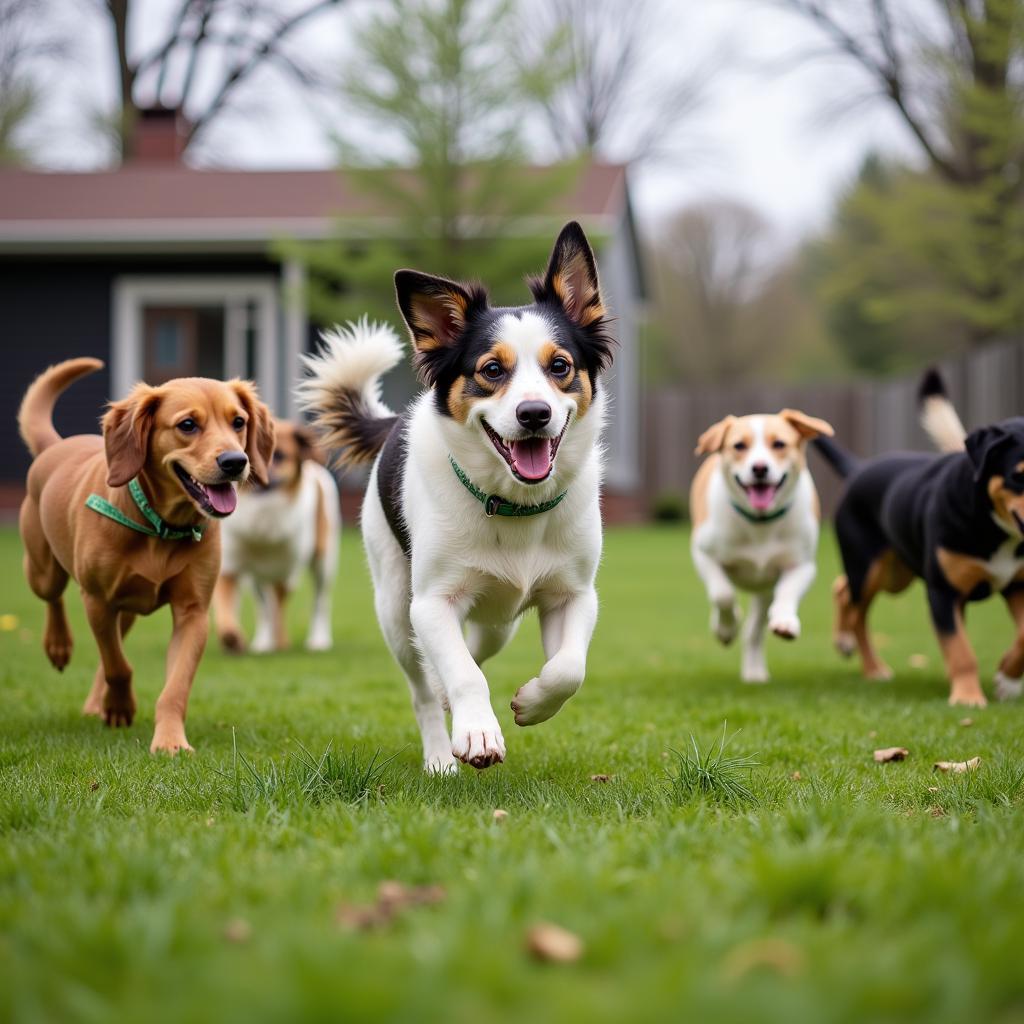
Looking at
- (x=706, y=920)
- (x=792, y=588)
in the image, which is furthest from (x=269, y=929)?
(x=792, y=588)

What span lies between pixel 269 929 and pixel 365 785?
5.30 ft

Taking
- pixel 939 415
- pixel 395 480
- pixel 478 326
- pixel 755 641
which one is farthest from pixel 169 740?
pixel 939 415

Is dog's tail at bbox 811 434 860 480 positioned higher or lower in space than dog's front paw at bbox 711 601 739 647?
higher

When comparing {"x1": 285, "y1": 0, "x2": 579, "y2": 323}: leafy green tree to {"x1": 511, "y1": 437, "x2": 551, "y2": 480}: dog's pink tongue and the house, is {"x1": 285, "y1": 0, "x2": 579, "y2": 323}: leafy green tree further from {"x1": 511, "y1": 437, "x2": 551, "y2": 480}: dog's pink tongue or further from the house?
{"x1": 511, "y1": 437, "x2": 551, "y2": 480}: dog's pink tongue

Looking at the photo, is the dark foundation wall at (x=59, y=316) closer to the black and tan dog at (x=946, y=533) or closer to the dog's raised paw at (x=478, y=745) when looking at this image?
the black and tan dog at (x=946, y=533)

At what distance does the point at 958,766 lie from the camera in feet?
14.4

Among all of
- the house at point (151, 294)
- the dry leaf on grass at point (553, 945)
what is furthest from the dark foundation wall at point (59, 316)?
the dry leaf on grass at point (553, 945)

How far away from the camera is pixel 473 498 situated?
4.27 metres

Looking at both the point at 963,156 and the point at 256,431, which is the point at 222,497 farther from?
the point at 963,156

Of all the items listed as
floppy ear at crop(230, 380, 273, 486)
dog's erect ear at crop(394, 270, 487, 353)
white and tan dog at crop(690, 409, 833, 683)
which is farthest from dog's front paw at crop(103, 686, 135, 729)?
white and tan dog at crop(690, 409, 833, 683)

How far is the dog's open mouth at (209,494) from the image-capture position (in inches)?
193

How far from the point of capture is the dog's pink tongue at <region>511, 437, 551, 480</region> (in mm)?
4008

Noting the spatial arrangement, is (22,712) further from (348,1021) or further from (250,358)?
(250,358)

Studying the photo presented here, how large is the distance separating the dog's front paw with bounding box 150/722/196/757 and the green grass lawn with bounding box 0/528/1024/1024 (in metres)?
0.14
